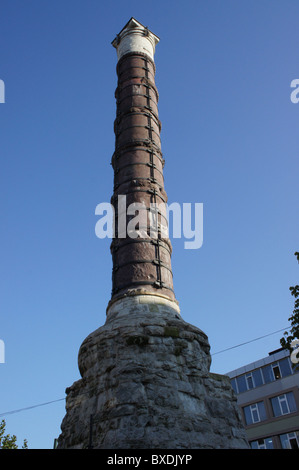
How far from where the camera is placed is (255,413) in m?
25.3

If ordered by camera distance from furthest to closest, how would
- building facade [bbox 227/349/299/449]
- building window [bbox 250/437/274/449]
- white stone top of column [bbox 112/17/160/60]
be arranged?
building window [bbox 250/437/274/449], building facade [bbox 227/349/299/449], white stone top of column [bbox 112/17/160/60]

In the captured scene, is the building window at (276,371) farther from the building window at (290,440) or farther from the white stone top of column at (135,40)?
the white stone top of column at (135,40)

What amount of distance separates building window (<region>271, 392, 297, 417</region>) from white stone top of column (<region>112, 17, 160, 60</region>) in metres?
19.2

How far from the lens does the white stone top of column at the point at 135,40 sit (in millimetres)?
13906

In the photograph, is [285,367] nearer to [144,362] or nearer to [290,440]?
[290,440]

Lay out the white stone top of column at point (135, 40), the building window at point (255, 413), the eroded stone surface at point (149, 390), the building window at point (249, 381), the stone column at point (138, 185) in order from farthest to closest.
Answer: the building window at point (249, 381) < the building window at point (255, 413) < the white stone top of column at point (135, 40) < the stone column at point (138, 185) < the eroded stone surface at point (149, 390)

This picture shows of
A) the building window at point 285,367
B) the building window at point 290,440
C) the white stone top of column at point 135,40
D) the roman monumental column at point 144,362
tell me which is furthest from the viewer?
the building window at point 285,367

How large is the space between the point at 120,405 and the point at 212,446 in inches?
62.1

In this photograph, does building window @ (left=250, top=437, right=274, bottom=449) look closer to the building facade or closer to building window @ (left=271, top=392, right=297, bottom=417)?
the building facade

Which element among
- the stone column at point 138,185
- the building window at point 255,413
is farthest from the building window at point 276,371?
the stone column at point 138,185

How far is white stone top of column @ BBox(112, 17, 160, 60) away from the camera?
547 inches

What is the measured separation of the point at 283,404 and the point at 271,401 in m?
0.95

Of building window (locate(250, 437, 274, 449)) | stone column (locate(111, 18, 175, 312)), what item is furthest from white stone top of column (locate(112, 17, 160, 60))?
building window (locate(250, 437, 274, 449))
